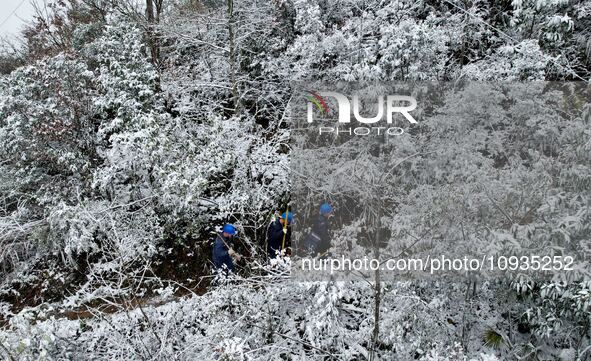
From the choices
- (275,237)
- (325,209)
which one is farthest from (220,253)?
(325,209)

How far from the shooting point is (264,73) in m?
10.7

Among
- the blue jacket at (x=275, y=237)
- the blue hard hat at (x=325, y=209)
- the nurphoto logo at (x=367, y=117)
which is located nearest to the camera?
the nurphoto logo at (x=367, y=117)

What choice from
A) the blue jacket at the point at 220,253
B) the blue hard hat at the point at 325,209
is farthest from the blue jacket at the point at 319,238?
the blue jacket at the point at 220,253

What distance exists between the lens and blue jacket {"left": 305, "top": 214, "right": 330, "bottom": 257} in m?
6.40

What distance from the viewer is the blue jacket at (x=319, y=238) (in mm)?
6402

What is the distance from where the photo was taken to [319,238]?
21.3ft

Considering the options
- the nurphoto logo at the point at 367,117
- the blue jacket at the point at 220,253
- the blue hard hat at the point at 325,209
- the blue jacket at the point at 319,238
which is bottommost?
the blue jacket at the point at 220,253

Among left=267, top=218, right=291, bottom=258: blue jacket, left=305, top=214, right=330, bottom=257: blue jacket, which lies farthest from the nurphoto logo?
left=267, top=218, right=291, bottom=258: blue jacket

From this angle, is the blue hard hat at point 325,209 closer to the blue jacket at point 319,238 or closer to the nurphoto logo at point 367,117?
the blue jacket at point 319,238

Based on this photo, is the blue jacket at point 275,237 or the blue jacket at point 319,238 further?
the blue jacket at point 275,237

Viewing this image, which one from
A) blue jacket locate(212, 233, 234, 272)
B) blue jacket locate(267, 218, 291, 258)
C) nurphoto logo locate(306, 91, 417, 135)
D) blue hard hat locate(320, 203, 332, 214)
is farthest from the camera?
blue jacket locate(267, 218, 291, 258)

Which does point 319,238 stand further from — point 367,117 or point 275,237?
point 367,117

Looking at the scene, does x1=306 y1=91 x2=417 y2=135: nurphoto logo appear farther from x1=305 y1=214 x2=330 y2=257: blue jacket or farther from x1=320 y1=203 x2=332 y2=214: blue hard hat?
x1=305 y1=214 x2=330 y2=257: blue jacket

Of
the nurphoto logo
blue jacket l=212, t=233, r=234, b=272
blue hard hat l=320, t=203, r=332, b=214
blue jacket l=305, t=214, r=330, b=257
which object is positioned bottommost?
blue jacket l=212, t=233, r=234, b=272
